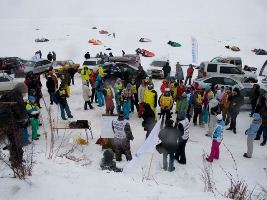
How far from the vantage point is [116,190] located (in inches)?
242

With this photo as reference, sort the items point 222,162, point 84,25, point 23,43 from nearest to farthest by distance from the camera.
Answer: point 222,162 < point 23,43 < point 84,25

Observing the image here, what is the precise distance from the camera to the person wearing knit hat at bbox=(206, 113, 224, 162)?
34.1ft

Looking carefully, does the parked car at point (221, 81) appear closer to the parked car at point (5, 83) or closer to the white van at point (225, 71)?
the white van at point (225, 71)

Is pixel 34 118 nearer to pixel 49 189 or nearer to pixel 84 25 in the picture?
A: pixel 49 189

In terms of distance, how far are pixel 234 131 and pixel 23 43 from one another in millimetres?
40548

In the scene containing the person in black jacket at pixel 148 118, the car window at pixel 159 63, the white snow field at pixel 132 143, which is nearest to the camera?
the white snow field at pixel 132 143

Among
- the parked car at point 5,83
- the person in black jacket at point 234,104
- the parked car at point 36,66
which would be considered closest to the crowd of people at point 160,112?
the person in black jacket at point 234,104

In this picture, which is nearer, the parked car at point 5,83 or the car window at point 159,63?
the parked car at point 5,83

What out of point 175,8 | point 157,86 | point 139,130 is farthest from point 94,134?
point 175,8

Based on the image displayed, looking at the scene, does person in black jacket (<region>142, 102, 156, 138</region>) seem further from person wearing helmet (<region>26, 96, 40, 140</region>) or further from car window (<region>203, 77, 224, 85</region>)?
car window (<region>203, 77, 224, 85</region>)

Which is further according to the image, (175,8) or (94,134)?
(175,8)

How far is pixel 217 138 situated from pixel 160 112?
4.22 m

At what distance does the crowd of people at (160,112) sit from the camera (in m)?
8.58

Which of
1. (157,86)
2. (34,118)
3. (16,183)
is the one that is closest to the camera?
(16,183)
